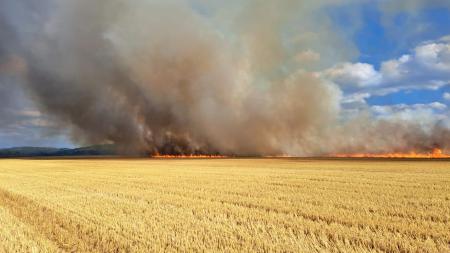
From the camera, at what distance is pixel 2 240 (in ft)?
24.6

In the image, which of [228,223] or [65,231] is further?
[228,223]

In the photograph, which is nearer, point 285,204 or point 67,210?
point 67,210

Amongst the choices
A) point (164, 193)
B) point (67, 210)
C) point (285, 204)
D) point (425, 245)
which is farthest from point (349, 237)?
point (164, 193)

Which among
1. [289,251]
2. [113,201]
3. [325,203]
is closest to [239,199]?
[325,203]

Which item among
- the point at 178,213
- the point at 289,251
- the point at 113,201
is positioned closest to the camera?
the point at 289,251

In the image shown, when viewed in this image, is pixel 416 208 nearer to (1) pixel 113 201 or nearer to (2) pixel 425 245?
(2) pixel 425 245

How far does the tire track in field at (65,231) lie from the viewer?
6.88m

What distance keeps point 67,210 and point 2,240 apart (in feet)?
10.7

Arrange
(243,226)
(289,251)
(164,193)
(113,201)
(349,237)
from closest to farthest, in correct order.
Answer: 1. (289,251)
2. (349,237)
3. (243,226)
4. (113,201)
5. (164,193)

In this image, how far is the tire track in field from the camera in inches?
271

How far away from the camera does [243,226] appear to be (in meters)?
8.28

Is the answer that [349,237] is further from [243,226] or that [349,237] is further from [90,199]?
[90,199]

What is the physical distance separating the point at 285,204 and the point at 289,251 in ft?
17.1

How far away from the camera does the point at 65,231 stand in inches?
319
